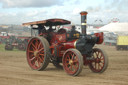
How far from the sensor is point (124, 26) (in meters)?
36.2

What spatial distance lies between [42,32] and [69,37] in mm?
1339

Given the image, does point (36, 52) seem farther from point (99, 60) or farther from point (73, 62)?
point (99, 60)

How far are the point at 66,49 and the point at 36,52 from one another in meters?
1.13

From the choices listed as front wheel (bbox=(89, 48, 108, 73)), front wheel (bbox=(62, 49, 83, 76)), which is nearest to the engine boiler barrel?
front wheel (bbox=(62, 49, 83, 76))

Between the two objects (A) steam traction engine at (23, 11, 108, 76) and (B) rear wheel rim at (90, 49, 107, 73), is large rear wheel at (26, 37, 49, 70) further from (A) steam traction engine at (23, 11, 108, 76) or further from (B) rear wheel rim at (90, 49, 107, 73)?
(B) rear wheel rim at (90, 49, 107, 73)

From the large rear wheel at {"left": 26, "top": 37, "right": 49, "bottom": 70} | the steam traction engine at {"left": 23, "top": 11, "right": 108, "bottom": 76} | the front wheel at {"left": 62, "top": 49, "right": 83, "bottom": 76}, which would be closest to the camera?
the front wheel at {"left": 62, "top": 49, "right": 83, "bottom": 76}

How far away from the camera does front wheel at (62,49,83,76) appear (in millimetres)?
5863

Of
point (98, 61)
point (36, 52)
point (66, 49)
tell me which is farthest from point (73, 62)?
point (36, 52)

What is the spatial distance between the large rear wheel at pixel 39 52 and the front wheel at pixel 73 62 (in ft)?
2.66

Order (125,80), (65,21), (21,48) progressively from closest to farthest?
1. (125,80)
2. (65,21)
3. (21,48)

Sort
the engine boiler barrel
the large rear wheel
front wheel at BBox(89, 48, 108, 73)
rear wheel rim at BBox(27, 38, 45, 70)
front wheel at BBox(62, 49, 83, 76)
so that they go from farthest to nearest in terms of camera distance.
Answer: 1. rear wheel rim at BBox(27, 38, 45, 70)
2. the large rear wheel
3. the engine boiler barrel
4. front wheel at BBox(89, 48, 108, 73)
5. front wheel at BBox(62, 49, 83, 76)

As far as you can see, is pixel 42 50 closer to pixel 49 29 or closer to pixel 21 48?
pixel 49 29

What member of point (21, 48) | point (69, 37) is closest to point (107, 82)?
point (69, 37)

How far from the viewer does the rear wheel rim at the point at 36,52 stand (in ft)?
23.6
